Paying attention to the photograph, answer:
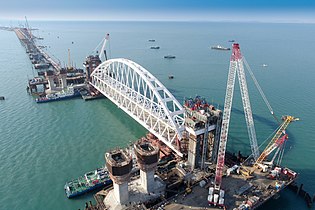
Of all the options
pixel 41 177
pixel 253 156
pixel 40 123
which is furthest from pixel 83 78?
pixel 253 156

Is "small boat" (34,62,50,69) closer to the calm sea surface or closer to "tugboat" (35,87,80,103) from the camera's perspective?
the calm sea surface

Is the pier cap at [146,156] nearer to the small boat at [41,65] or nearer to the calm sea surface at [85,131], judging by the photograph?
the calm sea surface at [85,131]

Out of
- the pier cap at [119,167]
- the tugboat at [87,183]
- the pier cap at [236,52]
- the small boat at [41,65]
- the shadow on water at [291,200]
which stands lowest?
the shadow on water at [291,200]

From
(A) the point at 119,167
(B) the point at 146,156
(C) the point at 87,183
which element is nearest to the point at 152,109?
(C) the point at 87,183

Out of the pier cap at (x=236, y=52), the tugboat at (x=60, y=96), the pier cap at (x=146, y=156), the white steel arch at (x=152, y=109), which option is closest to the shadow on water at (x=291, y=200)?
the white steel arch at (x=152, y=109)

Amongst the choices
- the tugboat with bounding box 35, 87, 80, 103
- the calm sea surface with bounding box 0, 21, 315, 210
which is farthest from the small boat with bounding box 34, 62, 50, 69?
the tugboat with bounding box 35, 87, 80, 103

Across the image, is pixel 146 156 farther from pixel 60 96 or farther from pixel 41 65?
pixel 41 65
